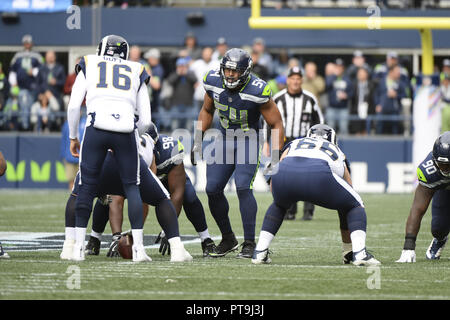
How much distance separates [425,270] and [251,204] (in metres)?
1.74

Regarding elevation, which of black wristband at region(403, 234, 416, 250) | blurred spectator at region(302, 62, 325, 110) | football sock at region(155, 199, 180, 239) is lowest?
black wristband at region(403, 234, 416, 250)

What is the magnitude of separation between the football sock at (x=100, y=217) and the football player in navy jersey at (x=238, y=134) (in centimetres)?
91

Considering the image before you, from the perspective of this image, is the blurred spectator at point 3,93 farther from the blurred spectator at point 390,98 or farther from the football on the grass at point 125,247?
the football on the grass at point 125,247

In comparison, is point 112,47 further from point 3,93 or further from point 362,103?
point 3,93

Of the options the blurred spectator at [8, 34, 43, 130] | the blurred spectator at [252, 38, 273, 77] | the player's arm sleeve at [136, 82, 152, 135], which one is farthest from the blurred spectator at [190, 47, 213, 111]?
the player's arm sleeve at [136, 82, 152, 135]

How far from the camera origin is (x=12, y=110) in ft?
62.4

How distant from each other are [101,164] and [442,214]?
294 centimetres

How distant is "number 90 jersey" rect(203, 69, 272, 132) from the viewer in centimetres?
855

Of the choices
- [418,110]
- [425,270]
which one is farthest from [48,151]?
[425,270]

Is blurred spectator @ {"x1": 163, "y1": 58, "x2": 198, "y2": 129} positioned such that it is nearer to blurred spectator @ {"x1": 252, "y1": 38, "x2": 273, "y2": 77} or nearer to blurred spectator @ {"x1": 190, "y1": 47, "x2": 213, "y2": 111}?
blurred spectator @ {"x1": 190, "y1": 47, "x2": 213, "y2": 111}

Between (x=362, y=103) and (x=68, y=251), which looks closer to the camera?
(x=68, y=251)

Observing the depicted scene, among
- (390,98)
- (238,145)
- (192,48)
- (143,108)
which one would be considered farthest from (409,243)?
(192,48)

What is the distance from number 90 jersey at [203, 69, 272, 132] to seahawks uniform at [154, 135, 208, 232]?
0.49 meters

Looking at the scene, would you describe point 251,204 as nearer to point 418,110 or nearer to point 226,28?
point 418,110
